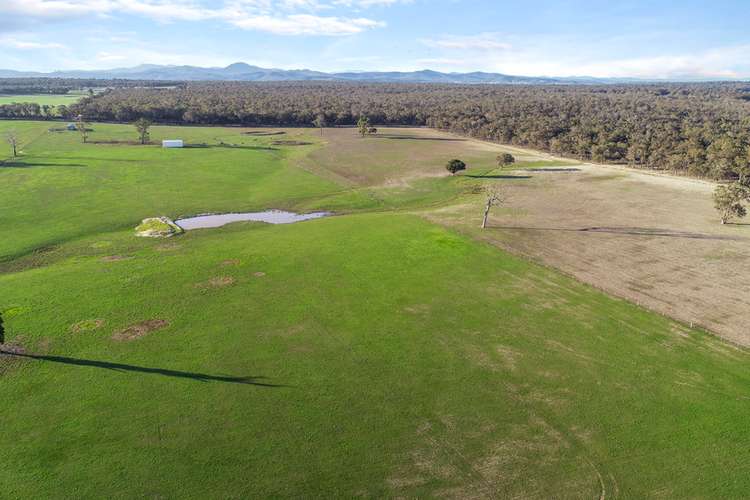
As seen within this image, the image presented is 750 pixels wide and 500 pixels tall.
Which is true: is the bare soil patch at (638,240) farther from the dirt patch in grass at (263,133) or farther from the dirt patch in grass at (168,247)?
the dirt patch in grass at (263,133)

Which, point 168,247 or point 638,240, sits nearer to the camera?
point 168,247

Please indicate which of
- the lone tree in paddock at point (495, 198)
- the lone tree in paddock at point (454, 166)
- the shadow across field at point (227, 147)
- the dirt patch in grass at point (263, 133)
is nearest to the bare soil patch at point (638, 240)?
the lone tree in paddock at point (495, 198)

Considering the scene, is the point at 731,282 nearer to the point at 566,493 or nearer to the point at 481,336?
the point at 481,336

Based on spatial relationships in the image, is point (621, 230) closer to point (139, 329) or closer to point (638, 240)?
point (638, 240)

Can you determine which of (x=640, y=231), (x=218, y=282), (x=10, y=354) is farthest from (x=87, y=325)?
(x=640, y=231)

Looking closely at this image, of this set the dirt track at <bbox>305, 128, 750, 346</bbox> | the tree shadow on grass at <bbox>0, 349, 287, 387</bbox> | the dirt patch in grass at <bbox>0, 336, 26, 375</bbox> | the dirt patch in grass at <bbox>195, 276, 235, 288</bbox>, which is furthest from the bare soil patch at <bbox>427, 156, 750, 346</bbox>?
the dirt patch in grass at <bbox>0, 336, 26, 375</bbox>

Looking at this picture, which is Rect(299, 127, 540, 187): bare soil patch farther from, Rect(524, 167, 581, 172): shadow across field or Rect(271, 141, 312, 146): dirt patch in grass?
Rect(524, 167, 581, 172): shadow across field
